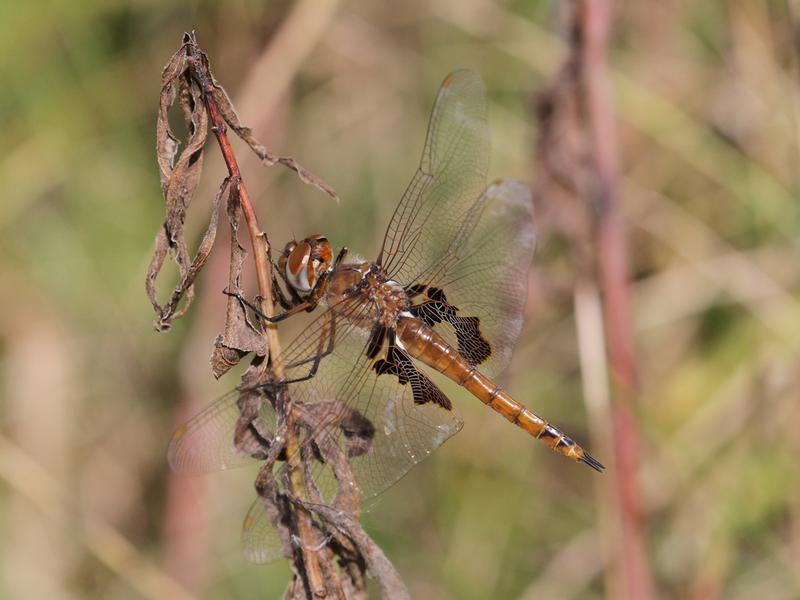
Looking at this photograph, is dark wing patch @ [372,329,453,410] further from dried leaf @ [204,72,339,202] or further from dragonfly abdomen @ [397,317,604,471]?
dried leaf @ [204,72,339,202]

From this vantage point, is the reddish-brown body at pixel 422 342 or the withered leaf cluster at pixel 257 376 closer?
the withered leaf cluster at pixel 257 376

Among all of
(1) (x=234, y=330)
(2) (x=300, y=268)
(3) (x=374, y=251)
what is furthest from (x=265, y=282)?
(3) (x=374, y=251)

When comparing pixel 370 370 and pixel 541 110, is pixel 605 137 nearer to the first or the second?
pixel 541 110

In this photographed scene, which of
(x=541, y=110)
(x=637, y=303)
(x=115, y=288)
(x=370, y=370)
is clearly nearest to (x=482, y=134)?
(x=541, y=110)

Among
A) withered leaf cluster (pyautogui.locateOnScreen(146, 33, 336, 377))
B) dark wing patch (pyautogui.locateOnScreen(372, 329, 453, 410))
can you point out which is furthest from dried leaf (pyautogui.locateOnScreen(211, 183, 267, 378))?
dark wing patch (pyautogui.locateOnScreen(372, 329, 453, 410))

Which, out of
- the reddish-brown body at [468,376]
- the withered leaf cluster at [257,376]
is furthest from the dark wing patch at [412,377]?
the withered leaf cluster at [257,376]

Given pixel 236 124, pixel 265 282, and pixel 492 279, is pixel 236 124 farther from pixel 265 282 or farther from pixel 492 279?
Answer: pixel 492 279

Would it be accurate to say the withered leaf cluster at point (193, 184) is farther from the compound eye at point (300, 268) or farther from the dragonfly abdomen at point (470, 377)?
the dragonfly abdomen at point (470, 377)
